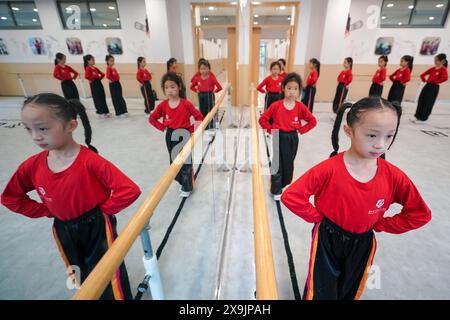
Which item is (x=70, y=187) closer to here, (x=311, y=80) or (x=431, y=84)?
(x=311, y=80)

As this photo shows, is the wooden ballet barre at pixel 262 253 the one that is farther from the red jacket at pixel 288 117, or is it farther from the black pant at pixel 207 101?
the black pant at pixel 207 101

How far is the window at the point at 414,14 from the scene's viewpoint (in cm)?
716

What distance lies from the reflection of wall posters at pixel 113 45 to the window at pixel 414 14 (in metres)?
8.42

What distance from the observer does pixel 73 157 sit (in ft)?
3.36

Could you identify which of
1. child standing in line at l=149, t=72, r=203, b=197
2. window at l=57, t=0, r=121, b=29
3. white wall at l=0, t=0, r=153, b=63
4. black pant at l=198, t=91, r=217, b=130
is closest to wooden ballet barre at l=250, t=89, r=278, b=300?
child standing in line at l=149, t=72, r=203, b=197

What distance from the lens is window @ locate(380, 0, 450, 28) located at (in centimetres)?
716

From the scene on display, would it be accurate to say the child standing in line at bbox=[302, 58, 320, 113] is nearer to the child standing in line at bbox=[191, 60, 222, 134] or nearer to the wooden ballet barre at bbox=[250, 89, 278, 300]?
the child standing in line at bbox=[191, 60, 222, 134]

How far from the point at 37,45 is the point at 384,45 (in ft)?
32.2

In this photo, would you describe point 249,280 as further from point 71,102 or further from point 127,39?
point 127,39

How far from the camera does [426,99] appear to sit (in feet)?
17.7
